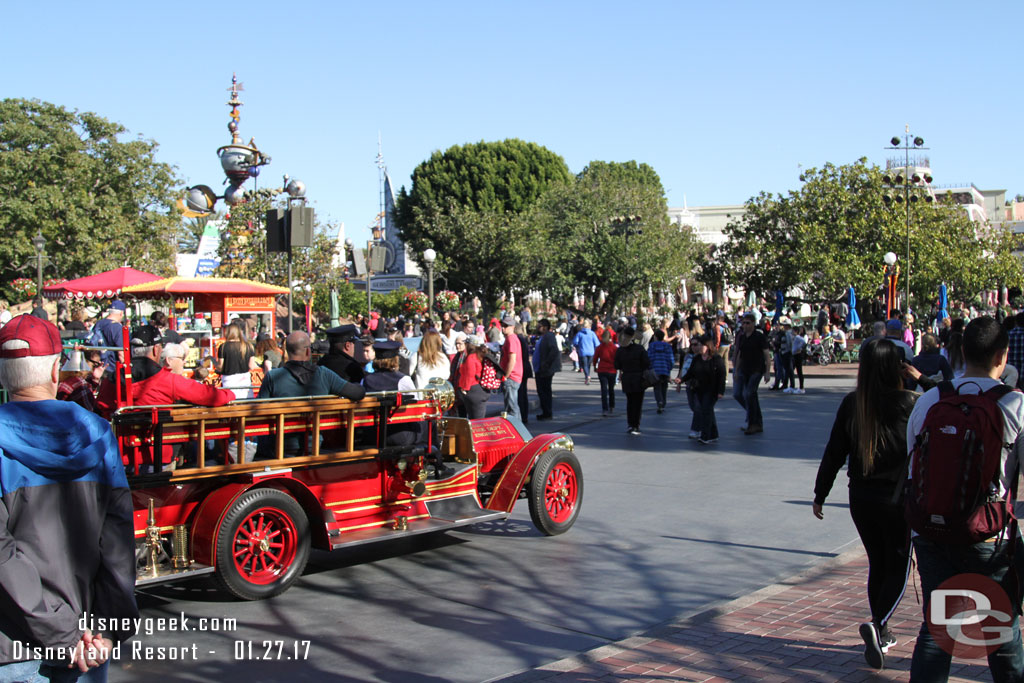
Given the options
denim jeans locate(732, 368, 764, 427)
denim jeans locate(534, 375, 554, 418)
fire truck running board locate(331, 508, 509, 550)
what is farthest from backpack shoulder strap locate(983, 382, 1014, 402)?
denim jeans locate(534, 375, 554, 418)

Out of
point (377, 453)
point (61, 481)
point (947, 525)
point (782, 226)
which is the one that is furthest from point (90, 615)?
point (782, 226)

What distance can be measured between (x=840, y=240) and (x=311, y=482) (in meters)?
33.5

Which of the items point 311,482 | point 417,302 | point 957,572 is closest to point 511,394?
point 311,482

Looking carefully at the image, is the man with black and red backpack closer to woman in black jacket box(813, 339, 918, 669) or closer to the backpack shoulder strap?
the backpack shoulder strap

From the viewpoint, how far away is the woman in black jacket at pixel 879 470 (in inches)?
177

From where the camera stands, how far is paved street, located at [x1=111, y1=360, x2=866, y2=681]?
4949 mm

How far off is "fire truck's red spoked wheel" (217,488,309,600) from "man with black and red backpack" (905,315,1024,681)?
3876 mm

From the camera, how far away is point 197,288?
17.1 metres

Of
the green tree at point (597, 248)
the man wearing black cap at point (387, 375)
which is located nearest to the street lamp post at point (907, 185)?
the green tree at point (597, 248)

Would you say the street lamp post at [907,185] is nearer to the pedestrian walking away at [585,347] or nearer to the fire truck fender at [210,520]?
the pedestrian walking away at [585,347]

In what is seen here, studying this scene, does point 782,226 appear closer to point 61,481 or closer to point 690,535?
point 690,535

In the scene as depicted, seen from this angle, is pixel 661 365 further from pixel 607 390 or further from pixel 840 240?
pixel 840 240

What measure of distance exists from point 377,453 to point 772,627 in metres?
2.96

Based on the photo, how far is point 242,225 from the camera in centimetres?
2591
